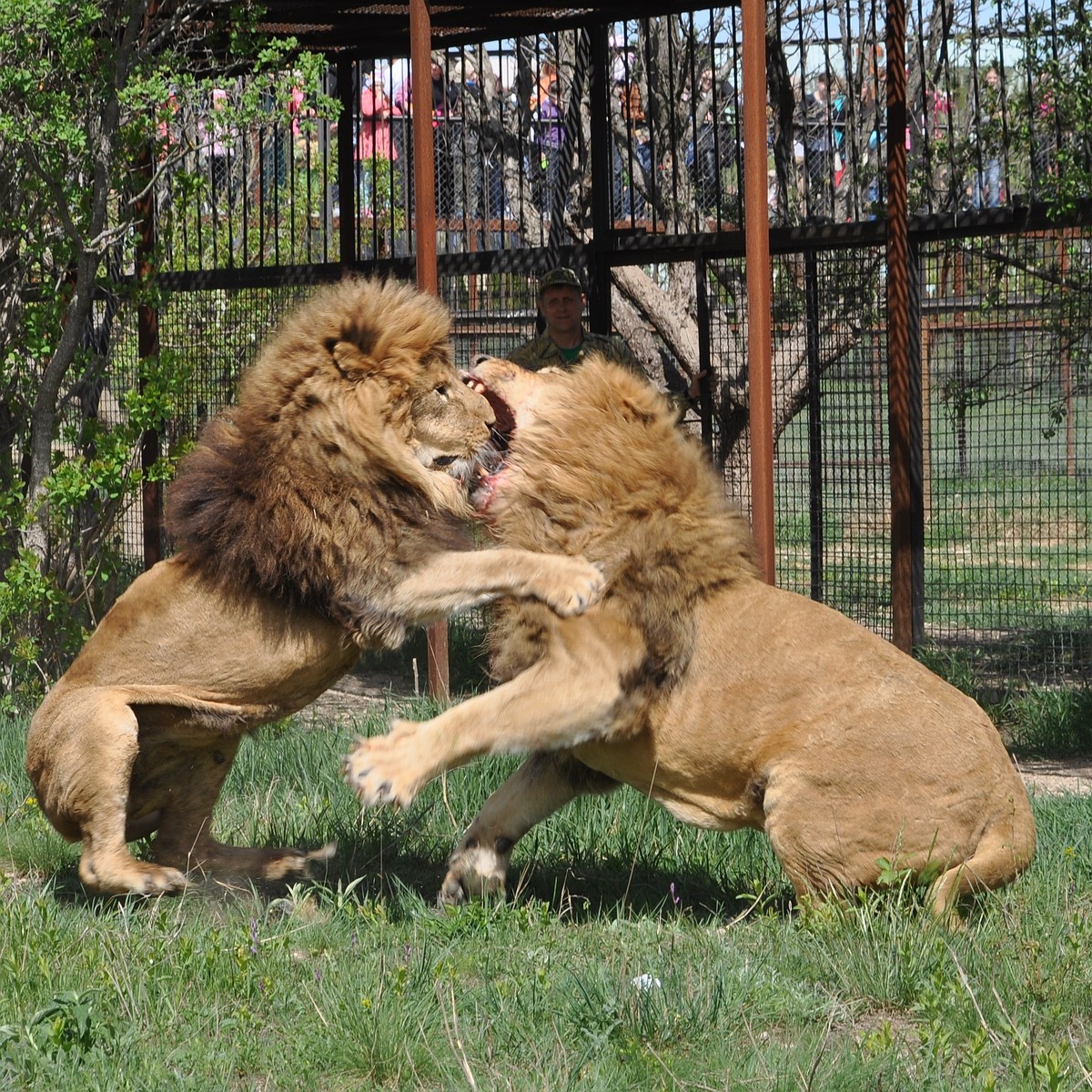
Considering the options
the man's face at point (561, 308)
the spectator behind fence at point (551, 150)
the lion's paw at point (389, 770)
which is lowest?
the lion's paw at point (389, 770)

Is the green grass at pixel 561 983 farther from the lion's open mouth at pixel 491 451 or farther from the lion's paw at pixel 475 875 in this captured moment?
the lion's open mouth at pixel 491 451

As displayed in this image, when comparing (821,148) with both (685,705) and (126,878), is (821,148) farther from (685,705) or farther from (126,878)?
(126,878)

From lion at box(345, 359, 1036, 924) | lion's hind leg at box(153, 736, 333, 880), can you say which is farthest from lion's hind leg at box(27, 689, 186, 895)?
lion at box(345, 359, 1036, 924)

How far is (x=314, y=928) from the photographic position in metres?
3.92

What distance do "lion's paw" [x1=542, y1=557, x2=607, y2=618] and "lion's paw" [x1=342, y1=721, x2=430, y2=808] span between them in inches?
19.4

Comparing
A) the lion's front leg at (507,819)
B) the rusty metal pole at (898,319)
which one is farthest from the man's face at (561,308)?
the lion's front leg at (507,819)

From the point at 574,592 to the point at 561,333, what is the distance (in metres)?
3.86

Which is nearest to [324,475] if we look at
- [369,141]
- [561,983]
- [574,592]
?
[574,592]

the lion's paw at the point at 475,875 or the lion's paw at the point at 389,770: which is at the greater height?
the lion's paw at the point at 389,770

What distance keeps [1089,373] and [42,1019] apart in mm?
6595

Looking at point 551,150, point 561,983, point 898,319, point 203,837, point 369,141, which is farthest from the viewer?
point 369,141

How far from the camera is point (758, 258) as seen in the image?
221 inches

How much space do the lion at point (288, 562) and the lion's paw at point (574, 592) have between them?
2.1 inches

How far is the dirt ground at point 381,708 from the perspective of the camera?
5875 millimetres
